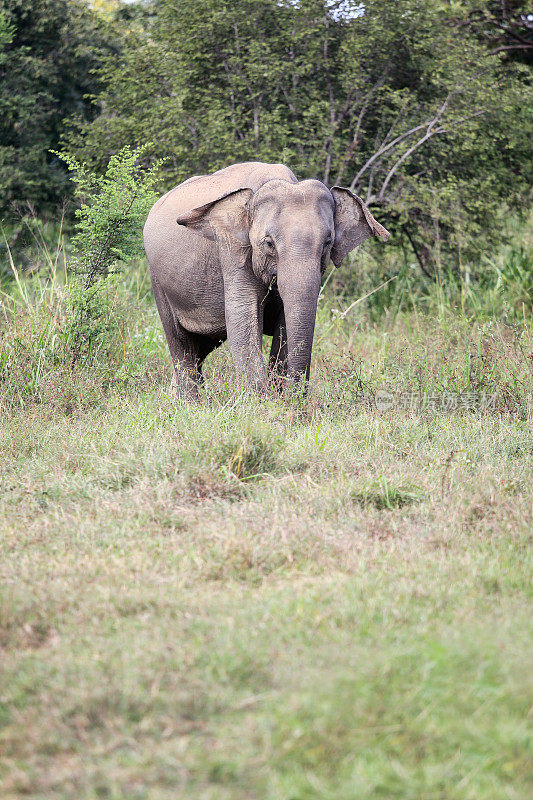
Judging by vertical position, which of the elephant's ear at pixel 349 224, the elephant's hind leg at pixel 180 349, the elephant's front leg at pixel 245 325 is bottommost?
the elephant's hind leg at pixel 180 349

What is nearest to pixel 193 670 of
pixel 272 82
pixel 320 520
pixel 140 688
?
pixel 140 688

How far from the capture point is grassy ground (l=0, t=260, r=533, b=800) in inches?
95.7

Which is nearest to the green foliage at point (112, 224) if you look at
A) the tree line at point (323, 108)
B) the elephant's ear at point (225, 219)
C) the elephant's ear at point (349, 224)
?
the elephant's ear at point (225, 219)

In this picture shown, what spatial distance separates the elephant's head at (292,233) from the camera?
5.97 metres

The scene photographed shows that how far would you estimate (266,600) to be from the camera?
11.2 ft

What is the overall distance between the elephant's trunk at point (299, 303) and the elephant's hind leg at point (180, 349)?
1602mm

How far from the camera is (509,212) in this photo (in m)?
13.6

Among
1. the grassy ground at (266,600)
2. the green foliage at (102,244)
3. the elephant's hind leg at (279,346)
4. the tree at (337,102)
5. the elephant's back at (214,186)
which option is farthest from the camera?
the tree at (337,102)

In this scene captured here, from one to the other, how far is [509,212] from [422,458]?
9271mm

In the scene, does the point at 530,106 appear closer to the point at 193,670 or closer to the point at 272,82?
the point at 272,82

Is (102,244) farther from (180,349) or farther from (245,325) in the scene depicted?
(245,325)

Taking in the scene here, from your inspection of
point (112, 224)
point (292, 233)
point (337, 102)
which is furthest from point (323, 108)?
point (292, 233)

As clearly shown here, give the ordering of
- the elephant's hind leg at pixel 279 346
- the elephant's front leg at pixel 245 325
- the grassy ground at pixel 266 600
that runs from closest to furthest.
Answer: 1. the grassy ground at pixel 266 600
2. the elephant's front leg at pixel 245 325
3. the elephant's hind leg at pixel 279 346

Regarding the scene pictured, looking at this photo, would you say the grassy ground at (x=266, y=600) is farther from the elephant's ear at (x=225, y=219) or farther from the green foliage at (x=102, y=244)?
the green foliage at (x=102, y=244)
